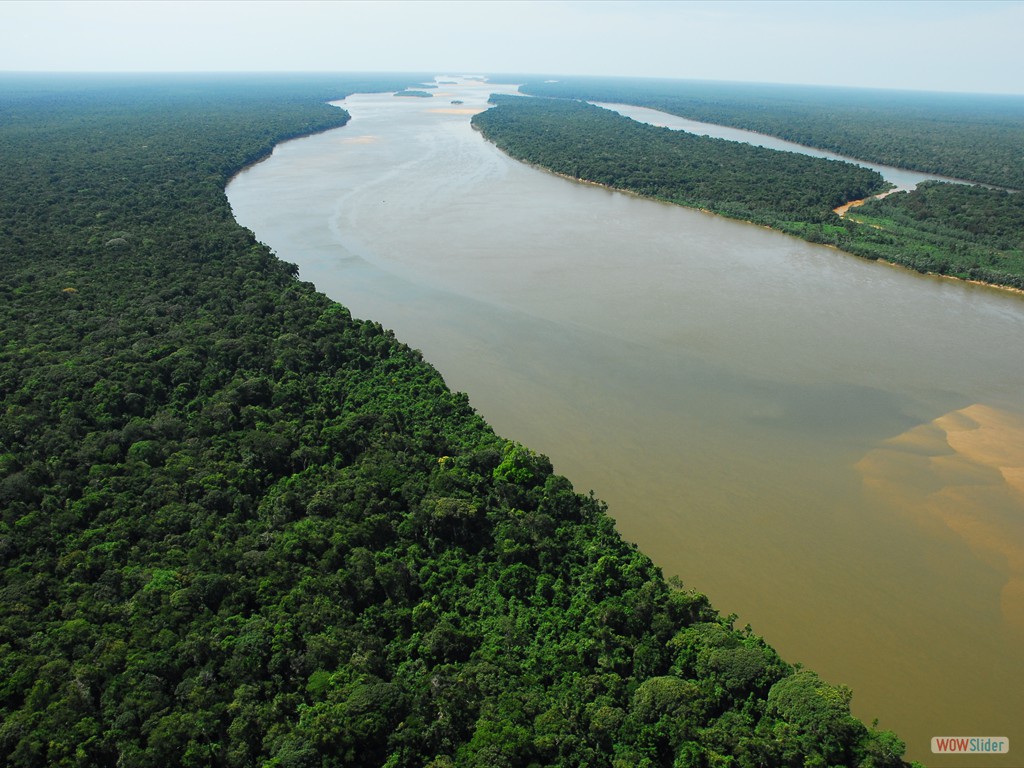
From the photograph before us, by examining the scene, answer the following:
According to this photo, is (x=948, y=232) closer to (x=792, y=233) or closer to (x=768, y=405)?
(x=792, y=233)

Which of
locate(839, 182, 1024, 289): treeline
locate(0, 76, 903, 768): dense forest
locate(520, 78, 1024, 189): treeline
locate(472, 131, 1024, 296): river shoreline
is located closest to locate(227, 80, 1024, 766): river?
locate(472, 131, 1024, 296): river shoreline

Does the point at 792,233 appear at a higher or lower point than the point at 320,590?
higher

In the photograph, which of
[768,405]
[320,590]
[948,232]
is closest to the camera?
[320,590]

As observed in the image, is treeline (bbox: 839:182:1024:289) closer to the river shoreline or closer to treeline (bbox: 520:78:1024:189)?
the river shoreline

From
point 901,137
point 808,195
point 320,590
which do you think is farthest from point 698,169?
point 320,590

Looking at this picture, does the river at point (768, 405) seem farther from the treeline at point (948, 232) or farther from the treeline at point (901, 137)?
the treeline at point (901, 137)

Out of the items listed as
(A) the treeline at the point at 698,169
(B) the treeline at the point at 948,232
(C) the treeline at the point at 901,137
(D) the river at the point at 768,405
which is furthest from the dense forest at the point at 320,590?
(C) the treeline at the point at 901,137
